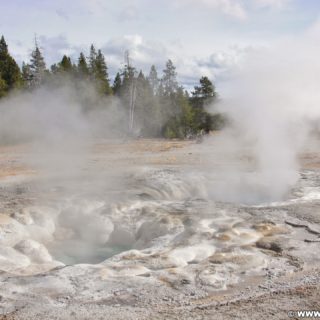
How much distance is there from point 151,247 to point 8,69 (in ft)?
85.9

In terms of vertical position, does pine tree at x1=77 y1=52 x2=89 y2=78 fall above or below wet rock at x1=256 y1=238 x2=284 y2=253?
above

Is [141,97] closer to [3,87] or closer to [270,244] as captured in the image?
[3,87]

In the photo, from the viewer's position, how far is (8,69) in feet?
109

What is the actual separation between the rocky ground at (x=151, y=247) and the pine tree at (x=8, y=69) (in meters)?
13.7

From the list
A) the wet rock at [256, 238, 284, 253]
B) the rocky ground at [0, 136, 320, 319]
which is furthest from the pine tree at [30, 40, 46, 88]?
the wet rock at [256, 238, 284, 253]

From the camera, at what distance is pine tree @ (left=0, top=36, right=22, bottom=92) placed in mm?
32219

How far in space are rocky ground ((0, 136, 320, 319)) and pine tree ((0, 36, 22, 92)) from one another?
13673 millimetres

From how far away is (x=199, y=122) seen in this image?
39.5 m

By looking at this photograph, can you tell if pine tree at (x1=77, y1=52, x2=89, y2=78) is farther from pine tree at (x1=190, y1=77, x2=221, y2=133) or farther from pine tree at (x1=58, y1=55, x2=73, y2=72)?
pine tree at (x1=190, y1=77, x2=221, y2=133)

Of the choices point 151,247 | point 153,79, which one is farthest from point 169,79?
point 151,247

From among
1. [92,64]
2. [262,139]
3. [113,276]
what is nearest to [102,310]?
[113,276]

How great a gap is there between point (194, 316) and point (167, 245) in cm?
354

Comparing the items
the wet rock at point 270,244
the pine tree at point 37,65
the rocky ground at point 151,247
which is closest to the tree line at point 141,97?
the pine tree at point 37,65

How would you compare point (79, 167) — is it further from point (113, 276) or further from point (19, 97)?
point (113, 276)
